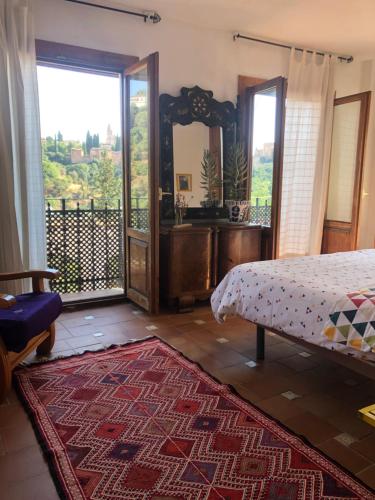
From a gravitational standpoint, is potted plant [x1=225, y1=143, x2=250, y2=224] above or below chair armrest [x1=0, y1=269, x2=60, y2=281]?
above

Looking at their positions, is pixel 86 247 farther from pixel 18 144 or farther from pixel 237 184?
pixel 237 184

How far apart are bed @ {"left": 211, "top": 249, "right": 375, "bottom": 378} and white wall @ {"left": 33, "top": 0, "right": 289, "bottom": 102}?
235 centimetres

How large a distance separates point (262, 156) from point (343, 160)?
→ 52.9 inches

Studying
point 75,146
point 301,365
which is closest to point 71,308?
point 75,146

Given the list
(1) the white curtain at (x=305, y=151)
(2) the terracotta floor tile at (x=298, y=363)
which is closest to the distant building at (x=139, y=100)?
(1) the white curtain at (x=305, y=151)

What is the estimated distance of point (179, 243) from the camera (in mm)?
3850

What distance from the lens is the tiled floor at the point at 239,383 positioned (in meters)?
1.79

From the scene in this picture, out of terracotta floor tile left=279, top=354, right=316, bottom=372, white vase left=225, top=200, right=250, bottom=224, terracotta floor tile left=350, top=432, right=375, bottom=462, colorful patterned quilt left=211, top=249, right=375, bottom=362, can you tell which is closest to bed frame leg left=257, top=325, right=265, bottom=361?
terracotta floor tile left=279, top=354, right=316, bottom=372

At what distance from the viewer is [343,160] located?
16.6 feet

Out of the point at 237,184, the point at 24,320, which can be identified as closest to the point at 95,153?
the point at 237,184

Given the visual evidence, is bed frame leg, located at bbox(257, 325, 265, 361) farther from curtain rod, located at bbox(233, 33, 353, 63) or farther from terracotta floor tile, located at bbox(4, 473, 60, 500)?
curtain rod, located at bbox(233, 33, 353, 63)

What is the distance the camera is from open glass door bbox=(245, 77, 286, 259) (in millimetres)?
4008

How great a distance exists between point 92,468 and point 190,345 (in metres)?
1.45

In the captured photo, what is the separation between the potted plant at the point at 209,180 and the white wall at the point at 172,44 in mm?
699
